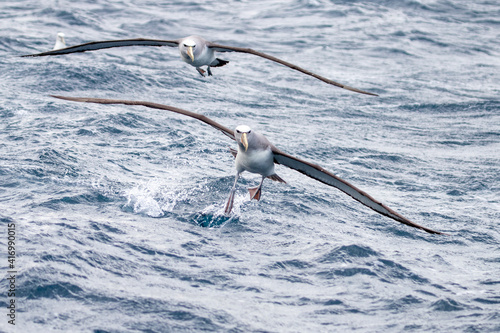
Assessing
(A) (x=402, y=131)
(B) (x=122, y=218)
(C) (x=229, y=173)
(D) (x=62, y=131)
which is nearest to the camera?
(B) (x=122, y=218)

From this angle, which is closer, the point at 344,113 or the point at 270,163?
the point at 270,163

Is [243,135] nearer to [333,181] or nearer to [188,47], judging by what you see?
[333,181]

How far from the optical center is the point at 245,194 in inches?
631

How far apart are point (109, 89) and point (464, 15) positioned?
26.3 metres

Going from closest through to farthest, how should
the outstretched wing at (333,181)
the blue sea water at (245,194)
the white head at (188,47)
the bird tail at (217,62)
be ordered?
the outstretched wing at (333,181) < the blue sea water at (245,194) < the white head at (188,47) < the bird tail at (217,62)

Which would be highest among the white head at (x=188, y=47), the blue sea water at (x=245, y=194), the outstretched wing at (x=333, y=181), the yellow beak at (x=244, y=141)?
the white head at (x=188, y=47)

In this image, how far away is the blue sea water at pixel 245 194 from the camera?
11242 millimetres

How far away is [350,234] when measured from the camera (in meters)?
14.8

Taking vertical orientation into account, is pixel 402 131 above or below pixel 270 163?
below

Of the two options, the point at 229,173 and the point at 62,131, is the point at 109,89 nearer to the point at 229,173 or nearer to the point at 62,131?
the point at 62,131

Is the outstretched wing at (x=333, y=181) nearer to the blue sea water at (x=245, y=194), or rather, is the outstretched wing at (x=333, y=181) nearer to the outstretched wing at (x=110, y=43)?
the blue sea water at (x=245, y=194)

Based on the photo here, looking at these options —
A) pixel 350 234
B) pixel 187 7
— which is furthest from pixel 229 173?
pixel 187 7

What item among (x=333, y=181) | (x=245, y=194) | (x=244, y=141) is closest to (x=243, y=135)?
(x=244, y=141)

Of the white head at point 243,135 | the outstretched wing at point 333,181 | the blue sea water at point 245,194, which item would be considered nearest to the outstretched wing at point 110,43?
the blue sea water at point 245,194
